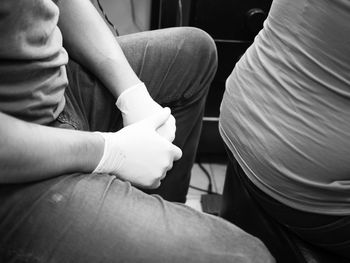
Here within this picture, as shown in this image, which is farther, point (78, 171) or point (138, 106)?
point (138, 106)

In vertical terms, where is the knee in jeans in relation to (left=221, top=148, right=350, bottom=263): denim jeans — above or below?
above

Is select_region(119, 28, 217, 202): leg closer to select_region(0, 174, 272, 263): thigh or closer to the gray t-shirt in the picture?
the gray t-shirt

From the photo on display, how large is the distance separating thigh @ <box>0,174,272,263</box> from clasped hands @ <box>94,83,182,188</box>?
77mm

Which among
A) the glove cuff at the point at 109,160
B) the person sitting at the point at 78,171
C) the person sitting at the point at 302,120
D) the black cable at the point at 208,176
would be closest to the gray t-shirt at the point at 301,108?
the person sitting at the point at 302,120

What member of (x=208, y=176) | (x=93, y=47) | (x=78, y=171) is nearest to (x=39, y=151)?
(x=78, y=171)

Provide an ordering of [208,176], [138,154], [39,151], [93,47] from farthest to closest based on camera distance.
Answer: [208,176] → [93,47] → [138,154] → [39,151]

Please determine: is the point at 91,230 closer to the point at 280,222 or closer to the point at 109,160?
the point at 109,160

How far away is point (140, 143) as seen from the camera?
2.12ft

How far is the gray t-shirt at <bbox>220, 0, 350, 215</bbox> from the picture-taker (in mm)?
542

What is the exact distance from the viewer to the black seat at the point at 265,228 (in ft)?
2.09

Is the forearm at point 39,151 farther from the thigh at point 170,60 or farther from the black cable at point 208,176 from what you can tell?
the black cable at point 208,176

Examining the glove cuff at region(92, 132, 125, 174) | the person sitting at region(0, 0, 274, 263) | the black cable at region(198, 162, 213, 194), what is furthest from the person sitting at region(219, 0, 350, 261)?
the black cable at region(198, 162, 213, 194)

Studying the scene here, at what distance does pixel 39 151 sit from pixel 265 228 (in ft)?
1.48

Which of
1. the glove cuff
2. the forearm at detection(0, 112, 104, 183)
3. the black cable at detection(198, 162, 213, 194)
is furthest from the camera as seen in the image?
the black cable at detection(198, 162, 213, 194)
